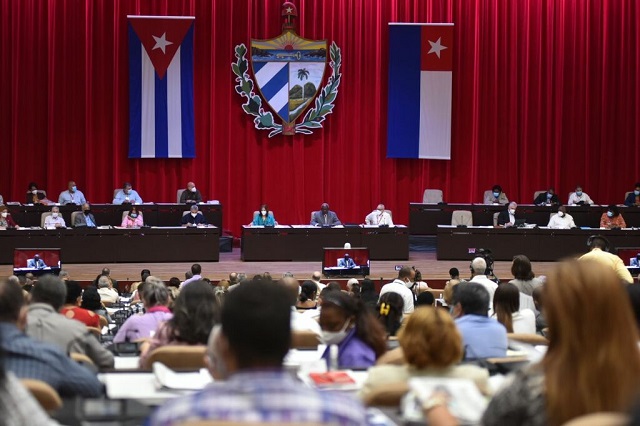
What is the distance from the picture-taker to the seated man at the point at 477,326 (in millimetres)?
4496

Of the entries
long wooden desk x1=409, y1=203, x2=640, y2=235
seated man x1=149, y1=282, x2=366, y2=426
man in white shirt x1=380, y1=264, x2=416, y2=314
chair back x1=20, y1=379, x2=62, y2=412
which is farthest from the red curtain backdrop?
seated man x1=149, y1=282, x2=366, y2=426

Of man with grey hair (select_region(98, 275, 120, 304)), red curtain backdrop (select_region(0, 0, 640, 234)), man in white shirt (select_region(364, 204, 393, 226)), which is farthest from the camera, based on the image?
red curtain backdrop (select_region(0, 0, 640, 234))

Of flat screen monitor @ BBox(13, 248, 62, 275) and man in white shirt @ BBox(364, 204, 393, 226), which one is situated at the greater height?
man in white shirt @ BBox(364, 204, 393, 226)

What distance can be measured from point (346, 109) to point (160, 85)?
387 centimetres

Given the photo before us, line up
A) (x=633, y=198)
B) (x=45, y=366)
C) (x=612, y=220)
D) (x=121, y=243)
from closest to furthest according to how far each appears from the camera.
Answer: (x=45, y=366)
(x=121, y=243)
(x=612, y=220)
(x=633, y=198)

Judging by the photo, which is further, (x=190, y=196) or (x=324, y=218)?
(x=190, y=196)

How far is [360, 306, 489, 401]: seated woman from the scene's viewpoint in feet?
10.7

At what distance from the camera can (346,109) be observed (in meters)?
19.8

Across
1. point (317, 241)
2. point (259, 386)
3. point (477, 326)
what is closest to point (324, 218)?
point (317, 241)

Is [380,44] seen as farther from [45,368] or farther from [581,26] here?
[45,368]

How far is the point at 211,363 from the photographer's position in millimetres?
2932

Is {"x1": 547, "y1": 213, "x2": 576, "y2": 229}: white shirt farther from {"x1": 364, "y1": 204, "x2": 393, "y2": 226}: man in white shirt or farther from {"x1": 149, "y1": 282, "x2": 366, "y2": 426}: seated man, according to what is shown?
{"x1": 149, "y1": 282, "x2": 366, "y2": 426}: seated man

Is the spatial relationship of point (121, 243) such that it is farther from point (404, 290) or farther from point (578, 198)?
point (578, 198)

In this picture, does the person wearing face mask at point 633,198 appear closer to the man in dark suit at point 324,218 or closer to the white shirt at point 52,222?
Answer: the man in dark suit at point 324,218
